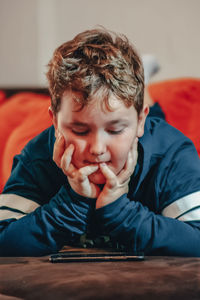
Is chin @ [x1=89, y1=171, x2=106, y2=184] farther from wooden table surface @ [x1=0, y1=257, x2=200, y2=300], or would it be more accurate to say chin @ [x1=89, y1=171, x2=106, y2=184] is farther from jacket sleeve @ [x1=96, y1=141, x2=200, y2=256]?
wooden table surface @ [x1=0, y1=257, x2=200, y2=300]

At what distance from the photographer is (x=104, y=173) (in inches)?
30.6

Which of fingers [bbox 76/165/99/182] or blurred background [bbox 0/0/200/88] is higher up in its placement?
blurred background [bbox 0/0/200/88]

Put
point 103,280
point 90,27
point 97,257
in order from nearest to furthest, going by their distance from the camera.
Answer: point 103,280
point 97,257
point 90,27

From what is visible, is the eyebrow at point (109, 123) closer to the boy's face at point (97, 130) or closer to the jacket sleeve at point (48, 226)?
the boy's face at point (97, 130)

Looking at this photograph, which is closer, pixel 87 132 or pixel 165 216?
pixel 87 132

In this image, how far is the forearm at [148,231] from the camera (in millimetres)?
772

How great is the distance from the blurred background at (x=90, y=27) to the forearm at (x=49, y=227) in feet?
3.84

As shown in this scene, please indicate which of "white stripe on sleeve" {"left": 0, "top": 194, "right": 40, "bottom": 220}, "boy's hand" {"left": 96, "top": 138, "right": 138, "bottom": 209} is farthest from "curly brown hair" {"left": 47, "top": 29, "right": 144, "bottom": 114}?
"white stripe on sleeve" {"left": 0, "top": 194, "right": 40, "bottom": 220}

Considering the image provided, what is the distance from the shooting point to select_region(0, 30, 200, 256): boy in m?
0.75

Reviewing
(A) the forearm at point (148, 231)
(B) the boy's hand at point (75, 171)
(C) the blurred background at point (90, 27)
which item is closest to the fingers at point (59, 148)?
(B) the boy's hand at point (75, 171)

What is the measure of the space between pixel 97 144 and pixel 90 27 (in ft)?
4.07

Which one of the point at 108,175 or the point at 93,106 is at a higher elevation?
the point at 93,106

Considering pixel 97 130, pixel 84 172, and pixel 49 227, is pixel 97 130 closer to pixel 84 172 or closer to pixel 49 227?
pixel 84 172

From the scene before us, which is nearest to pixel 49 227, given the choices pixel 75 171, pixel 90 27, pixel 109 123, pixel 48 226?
pixel 48 226
